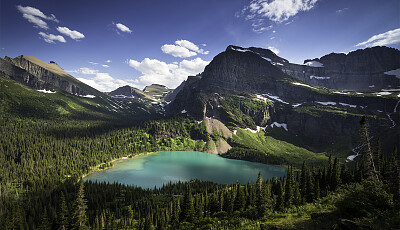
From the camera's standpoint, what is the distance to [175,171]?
138 meters

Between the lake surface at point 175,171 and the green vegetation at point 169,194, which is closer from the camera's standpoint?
the green vegetation at point 169,194

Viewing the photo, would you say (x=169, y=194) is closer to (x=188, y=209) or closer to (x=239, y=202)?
(x=188, y=209)

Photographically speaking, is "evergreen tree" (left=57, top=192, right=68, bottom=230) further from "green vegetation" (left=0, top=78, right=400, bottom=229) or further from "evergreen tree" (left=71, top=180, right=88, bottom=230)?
"evergreen tree" (left=71, top=180, right=88, bottom=230)

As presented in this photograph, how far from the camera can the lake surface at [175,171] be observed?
392 feet

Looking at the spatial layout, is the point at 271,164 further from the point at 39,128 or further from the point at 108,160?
the point at 39,128

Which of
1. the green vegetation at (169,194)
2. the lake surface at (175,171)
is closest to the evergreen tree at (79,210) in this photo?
the green vegetation at (169,194)

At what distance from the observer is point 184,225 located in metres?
56.2

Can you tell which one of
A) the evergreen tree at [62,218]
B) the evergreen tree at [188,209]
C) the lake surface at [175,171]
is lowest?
the lake surface at [175,171]

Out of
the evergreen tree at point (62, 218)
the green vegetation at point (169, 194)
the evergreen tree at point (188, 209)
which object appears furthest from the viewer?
the evergreen tree at point (188, 209)

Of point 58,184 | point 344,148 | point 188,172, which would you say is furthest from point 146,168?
point 344,148

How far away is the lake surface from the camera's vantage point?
120 metres

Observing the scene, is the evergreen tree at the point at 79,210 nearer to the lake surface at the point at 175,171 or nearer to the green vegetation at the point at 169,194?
the green vegetation at the point at 169,194

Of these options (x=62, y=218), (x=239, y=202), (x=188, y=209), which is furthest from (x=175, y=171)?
(x=62, y=218)

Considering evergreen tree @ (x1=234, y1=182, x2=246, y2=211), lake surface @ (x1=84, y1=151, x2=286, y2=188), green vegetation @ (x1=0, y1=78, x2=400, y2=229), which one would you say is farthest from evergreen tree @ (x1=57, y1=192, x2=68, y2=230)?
lake surface @ (x1=84, y1=151, x2=286, y2=188)
